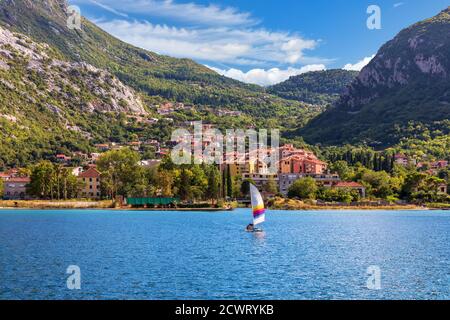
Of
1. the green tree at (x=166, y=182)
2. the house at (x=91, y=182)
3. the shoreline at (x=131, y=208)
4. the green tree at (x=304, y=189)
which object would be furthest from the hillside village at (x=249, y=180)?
the shoreline at (x=131, y=208)

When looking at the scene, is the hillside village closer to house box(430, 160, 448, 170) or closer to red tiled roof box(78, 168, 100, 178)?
red tiled roof box(78, 168, 100, 178)

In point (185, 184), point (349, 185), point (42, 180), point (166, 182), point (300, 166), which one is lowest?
point (349, 185)

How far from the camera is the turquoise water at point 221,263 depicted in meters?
35.0

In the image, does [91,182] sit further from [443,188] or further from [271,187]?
[443,188]

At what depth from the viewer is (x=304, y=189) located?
146125 millimetres

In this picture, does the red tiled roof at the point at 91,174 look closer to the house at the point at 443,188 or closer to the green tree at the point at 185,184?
the green tree at the point at 185,184

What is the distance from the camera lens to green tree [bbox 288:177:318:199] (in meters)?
146

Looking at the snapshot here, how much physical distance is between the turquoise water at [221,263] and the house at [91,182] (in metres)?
81.6

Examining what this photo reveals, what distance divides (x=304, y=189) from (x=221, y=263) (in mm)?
101573

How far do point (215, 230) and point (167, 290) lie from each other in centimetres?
4239

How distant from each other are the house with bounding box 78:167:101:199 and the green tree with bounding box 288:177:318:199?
165 ft

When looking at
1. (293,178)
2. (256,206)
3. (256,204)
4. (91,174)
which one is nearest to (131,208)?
(91,174)

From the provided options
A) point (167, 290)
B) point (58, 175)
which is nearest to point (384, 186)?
point (58, 175)
